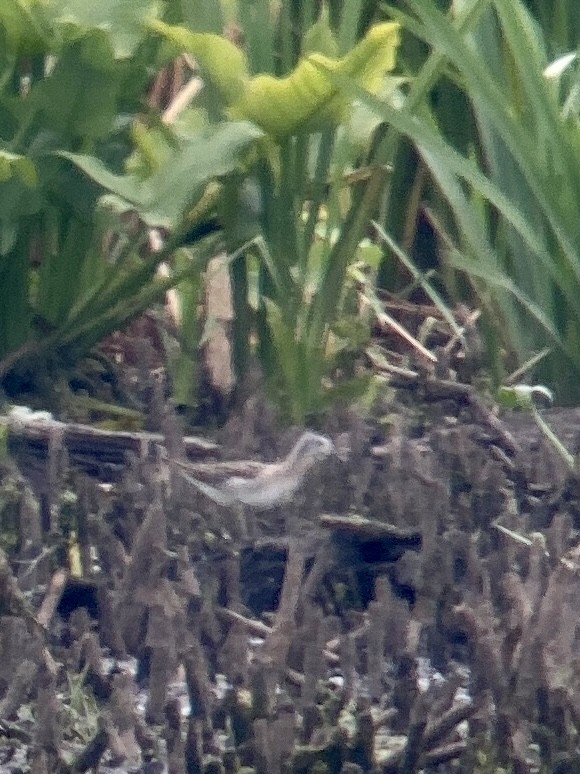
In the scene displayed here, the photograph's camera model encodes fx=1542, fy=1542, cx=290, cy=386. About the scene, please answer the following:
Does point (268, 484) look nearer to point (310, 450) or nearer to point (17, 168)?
point (310, 450)

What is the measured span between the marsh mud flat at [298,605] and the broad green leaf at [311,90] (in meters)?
0.55

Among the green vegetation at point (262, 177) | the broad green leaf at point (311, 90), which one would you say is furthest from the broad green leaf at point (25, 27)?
the broad green leaf at point (311, 90)

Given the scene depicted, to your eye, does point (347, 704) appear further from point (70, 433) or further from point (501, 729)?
point (70, 433)

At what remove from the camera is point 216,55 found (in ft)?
9.06

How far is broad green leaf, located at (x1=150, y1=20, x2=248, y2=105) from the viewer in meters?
2.70

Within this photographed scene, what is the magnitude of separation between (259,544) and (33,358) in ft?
2.58

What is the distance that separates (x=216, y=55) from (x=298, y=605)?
1119 mm

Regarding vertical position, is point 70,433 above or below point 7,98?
below

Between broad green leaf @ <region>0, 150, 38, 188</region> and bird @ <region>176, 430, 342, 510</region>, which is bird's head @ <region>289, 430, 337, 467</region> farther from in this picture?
broad green leaf @ <region>0, 150, 38, 188</region>

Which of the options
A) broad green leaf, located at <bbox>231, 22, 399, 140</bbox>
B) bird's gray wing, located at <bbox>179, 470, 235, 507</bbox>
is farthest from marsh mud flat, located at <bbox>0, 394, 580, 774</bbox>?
broad green leaf, located at <bbox>231, 22, 399, 140</bbox>

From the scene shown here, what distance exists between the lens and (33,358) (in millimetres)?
2936

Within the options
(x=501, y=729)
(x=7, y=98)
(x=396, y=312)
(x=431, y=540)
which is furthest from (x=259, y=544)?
(x=396, y=312)

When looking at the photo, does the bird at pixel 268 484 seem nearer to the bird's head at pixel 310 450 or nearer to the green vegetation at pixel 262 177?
the bird's head at pixel 310 450

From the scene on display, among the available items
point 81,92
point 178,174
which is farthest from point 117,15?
point 178,174
